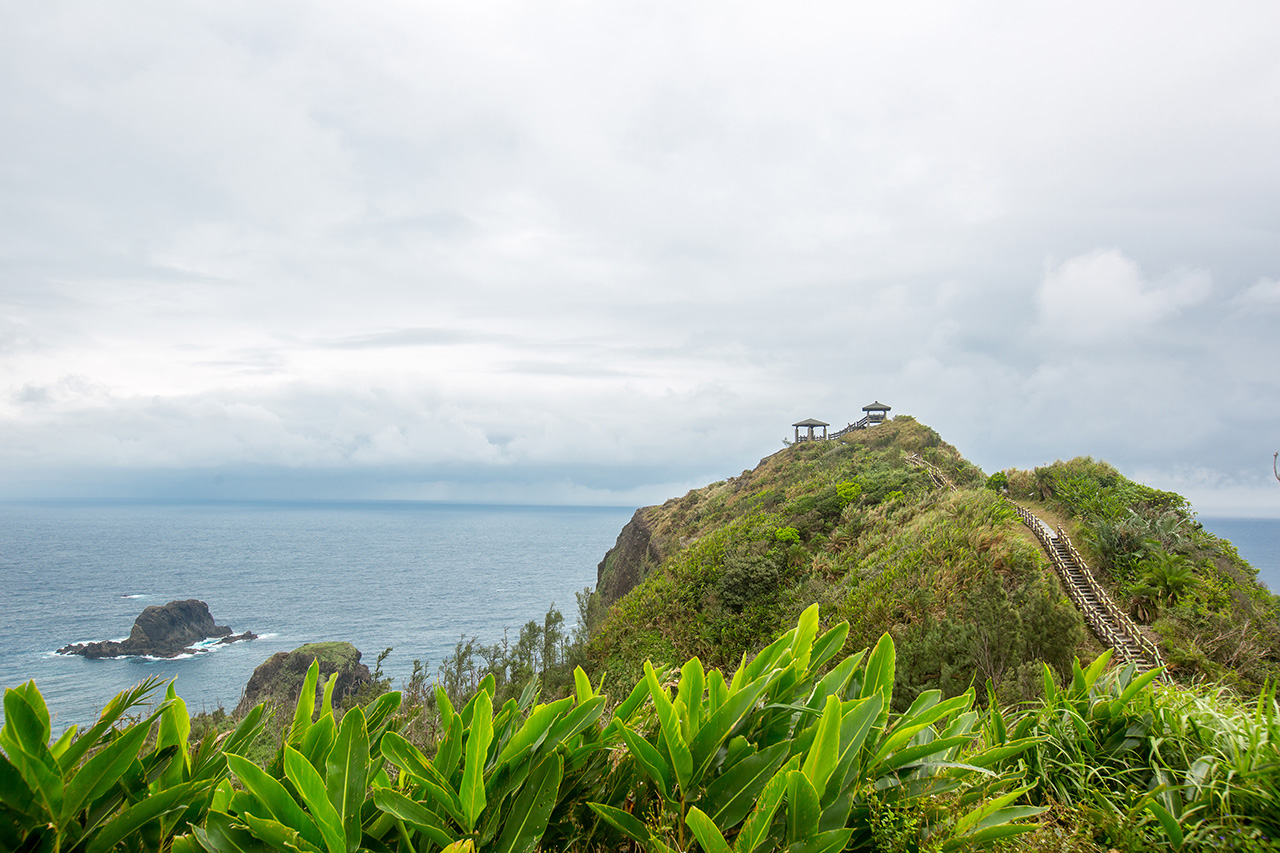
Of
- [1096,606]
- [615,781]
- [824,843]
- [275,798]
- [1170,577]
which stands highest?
[275,798]

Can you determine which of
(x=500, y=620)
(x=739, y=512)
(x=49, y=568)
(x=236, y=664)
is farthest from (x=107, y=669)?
(x=49, y=568)

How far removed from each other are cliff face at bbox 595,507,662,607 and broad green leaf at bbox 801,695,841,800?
27079 millimetres

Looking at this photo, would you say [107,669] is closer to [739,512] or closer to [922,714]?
[739,512]

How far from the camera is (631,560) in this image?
35688mm

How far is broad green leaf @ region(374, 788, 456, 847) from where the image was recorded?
61.7 inches

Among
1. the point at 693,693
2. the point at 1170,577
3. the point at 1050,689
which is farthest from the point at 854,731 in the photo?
the point at 1170,577

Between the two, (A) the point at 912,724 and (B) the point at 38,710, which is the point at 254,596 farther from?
(A) the point at 912,724

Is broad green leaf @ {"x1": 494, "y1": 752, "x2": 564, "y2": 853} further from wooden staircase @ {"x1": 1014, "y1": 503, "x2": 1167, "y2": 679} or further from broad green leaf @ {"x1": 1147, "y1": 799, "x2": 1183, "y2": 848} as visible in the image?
wooden staircase @ {"x1": 1014, "y1": 503, "x2": 1167, "y2": 679}

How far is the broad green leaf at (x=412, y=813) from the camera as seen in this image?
157 cm

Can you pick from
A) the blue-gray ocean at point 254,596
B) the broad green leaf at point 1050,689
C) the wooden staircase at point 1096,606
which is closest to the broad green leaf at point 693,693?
the broad green leaf at point 1050,689

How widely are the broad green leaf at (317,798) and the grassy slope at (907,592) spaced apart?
5.38 m

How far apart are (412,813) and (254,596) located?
324 feet

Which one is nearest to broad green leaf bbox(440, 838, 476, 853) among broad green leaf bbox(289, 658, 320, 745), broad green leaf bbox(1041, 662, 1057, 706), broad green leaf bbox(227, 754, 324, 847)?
broad green leaf bbox(227, 754, 324, 847)

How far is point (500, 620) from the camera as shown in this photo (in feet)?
219
